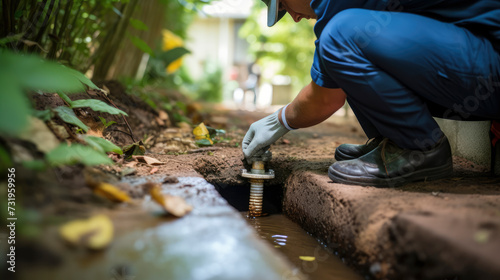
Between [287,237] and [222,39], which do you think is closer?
[287,237]

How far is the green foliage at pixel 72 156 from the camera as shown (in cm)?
103

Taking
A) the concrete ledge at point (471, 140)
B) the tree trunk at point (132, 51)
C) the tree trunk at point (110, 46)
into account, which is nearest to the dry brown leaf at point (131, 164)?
the tree trunk at point (110, 46)

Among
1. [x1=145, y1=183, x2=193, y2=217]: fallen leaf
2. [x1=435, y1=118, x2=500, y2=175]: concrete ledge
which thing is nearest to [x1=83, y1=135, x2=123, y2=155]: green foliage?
[x1=145, y1=183, x2=193, y2=217]: fallen leaf

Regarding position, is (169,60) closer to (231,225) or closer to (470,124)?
(470,124)

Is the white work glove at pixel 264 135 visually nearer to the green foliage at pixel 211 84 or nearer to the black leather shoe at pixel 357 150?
the black leather shoe at pixel 357 150

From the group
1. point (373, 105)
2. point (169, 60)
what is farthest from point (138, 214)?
point (169, 60)

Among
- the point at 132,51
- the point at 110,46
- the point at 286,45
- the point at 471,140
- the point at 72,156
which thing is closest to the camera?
the point at 72,156

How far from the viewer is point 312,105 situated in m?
1.75

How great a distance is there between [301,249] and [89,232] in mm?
922

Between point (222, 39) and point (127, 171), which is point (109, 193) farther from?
point (222, 39)

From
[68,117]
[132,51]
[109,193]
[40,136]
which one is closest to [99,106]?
[68,117]

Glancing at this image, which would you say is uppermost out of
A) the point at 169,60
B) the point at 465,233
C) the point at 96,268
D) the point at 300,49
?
the point at 300,49

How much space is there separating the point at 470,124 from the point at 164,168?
1.63 meters

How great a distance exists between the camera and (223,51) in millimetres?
18062
